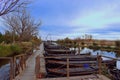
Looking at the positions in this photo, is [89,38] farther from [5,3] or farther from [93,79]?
[93,79]

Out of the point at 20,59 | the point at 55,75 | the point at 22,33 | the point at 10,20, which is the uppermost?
the point at 10,20

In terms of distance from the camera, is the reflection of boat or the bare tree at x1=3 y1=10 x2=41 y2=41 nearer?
the reflection of boat

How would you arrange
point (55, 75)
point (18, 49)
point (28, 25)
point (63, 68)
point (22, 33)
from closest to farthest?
1. point (55, 75)
2. point (63, 68)
3. point (18, 49)
4. point (22, 33)
5. point (28, 25)

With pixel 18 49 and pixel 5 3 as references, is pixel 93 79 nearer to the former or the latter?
pixel 5 3

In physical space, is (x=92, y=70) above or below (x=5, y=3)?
below

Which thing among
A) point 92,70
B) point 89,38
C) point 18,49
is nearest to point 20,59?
point 92,70

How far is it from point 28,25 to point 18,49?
39.9 ft

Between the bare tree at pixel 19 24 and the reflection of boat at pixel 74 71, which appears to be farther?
the bare tree at pixel 19 24

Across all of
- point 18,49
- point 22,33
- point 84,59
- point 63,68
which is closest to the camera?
point 63,68

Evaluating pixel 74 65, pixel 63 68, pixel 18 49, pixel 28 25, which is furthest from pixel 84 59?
pixel 28 25

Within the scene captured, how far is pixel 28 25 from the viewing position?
1564 inches

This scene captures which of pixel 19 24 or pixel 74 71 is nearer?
pixel 74 71

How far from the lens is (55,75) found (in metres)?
10.4

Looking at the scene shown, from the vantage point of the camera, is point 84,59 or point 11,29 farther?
point 11,29
